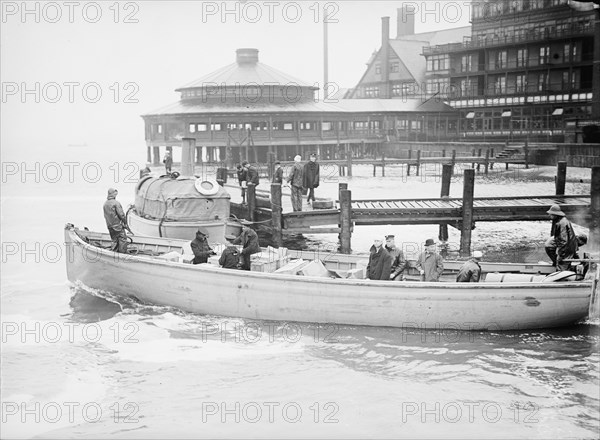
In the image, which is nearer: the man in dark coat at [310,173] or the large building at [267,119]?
the man in dark coat at [310,173]

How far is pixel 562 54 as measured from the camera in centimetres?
6481

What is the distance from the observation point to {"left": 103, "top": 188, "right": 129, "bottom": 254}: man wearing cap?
18.3 metres

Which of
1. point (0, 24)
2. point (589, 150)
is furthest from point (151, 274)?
point (589, 150)

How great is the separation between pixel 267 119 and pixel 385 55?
31905 mm

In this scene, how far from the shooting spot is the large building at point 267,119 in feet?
195

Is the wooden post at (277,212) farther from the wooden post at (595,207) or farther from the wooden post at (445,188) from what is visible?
the wooden post at (595,207)

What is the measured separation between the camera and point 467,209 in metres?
22.3

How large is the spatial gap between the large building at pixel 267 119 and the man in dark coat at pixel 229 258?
39.1 m

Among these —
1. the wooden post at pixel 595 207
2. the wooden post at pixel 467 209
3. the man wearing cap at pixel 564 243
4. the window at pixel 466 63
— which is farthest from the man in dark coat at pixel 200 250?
the window at pixel 466 63

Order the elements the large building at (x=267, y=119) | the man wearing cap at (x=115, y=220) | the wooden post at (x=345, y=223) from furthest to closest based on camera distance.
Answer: the large building at (x=267, y=119), the wooden post at (x=345, y=223), the man wearing cap at (x=115, y=220)

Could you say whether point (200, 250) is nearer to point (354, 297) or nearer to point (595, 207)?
point (354, 297)

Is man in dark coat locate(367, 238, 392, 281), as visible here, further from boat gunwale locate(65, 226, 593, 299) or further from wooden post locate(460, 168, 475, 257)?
wooden post locate(460, 168, 475, 257)

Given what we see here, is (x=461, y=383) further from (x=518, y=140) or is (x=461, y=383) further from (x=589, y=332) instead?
(x=518, y=140)

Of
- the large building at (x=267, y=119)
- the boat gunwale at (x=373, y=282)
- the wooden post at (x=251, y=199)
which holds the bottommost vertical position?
the boat gunwale at (x=373, y=282)
